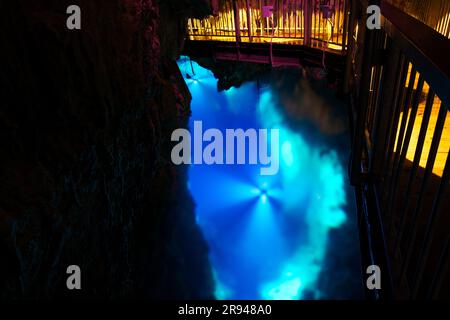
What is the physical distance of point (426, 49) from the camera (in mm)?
1516

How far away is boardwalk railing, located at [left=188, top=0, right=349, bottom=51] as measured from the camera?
381 inches

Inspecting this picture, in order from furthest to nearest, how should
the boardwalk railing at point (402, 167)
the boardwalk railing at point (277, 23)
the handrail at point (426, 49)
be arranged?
the boardwalk railing at point (277, 23)
the boardwalk railing at point (402, 167)
the handrail at point (426, 49)

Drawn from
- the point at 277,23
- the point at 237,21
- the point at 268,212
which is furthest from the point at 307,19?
the point at 268,212

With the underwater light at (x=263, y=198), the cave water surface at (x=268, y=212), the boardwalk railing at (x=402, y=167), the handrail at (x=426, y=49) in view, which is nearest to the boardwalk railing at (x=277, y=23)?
the cave water surface at (x=268, y=212)

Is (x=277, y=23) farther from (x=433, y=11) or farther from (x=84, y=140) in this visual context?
(x=84, y=140)

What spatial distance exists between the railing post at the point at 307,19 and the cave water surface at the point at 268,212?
264 inches

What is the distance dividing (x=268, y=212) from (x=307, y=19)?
31.9 feet

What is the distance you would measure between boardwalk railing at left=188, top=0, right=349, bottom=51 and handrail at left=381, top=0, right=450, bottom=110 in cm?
776

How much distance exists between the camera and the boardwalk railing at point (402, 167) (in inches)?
60.4

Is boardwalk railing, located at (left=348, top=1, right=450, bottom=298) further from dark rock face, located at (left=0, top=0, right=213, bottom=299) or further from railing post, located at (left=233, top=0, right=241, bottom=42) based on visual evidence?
railing post, located at (left=233, top=0, right=241, bottom=42)

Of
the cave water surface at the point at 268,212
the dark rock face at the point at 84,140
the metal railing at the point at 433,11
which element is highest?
the metal railing at the point at 433,11

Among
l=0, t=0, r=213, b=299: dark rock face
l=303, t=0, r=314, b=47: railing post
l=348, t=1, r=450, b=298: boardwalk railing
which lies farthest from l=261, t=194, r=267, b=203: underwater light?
l=348, t=1, r=450, b=298: boardwalk railing

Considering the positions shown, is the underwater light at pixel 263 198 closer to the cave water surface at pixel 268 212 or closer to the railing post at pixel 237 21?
the cave water surface at pixel 268 212
